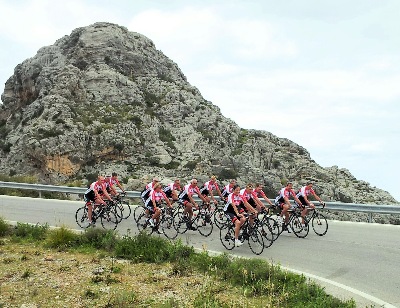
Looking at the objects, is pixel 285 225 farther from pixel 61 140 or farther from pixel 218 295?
pixel 61 140

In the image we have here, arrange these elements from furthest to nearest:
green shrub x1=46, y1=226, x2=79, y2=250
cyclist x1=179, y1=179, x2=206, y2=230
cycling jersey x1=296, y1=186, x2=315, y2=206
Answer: cyclist x1=179, y1=179, x2=206, y2=230 < cycling jersey x1=296, y1=186, x2=315, y2=206 < green shrub x1=46, y1=226, x2=79, y2=250

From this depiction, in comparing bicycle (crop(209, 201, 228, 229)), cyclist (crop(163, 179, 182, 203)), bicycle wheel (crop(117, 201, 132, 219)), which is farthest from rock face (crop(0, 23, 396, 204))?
bicycle (crop(209, 201, 228, 229))

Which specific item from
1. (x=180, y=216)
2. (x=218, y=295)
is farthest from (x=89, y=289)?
(x=180, y=216)

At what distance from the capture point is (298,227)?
47.2ft

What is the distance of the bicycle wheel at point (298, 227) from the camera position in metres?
14.3

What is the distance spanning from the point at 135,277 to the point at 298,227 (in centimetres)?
710

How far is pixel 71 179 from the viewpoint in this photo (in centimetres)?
3878

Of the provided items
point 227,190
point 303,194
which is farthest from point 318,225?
point 227,190

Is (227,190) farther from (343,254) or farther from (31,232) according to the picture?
(31,232)

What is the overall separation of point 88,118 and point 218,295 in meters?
38.3

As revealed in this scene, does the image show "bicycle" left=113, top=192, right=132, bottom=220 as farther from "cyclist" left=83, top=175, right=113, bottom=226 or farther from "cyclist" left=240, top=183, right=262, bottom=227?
"cyclist" left=240, top=183, right=262, bottom=227

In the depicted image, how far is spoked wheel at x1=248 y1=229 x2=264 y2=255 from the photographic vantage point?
39.8 feet

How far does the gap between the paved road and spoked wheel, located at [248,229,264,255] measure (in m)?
0.19

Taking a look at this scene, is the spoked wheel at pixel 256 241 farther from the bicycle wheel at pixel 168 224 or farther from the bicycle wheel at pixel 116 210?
the bicycle wheel at pixel 116 210
